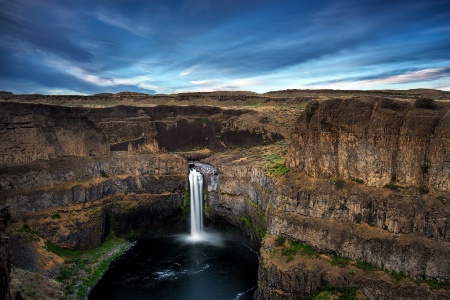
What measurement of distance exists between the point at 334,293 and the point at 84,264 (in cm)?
2731

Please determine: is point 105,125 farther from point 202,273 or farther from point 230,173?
point 202,273

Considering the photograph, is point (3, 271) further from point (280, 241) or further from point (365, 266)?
point (365, 266)

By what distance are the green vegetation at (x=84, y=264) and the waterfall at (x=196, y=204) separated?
931cm

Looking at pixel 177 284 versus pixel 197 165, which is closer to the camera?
pixel 177 284

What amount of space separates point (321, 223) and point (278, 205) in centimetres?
537

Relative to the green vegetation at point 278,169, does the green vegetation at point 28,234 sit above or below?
below

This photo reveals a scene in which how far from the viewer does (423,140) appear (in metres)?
31.0

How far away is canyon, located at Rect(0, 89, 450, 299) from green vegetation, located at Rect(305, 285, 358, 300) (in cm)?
11

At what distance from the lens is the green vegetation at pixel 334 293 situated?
95.6ft

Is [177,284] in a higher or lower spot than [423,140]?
lower

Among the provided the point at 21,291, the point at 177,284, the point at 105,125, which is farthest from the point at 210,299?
the point at 105,125

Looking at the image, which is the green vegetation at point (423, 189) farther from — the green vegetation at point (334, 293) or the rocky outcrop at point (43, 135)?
the rocky outcrop at point (43, 135)

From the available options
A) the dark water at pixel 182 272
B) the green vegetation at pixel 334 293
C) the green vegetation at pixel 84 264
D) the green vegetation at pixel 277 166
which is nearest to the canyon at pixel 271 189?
the green vegetation at pixel 334 293

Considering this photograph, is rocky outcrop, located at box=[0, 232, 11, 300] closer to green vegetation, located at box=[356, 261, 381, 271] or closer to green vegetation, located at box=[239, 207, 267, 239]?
Result: green vegetation, located at box=[356, 261, 381, 271]
